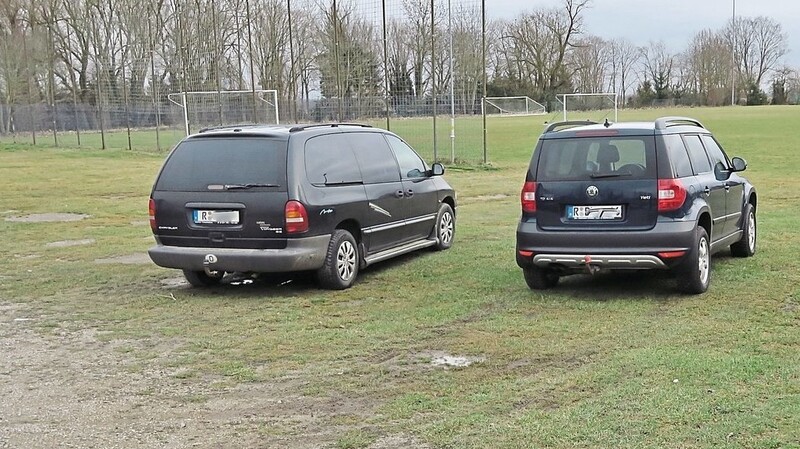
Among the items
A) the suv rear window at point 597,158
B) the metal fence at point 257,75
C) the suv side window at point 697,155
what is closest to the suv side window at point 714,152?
the suv side window at point 697,155

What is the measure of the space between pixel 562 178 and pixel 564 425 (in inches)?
148

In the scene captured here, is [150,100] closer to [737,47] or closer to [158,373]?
[158,373]

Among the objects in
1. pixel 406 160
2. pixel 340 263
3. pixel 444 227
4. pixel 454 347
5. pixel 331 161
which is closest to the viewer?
pixel 454 347

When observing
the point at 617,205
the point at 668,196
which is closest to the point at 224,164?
the point at 617,205

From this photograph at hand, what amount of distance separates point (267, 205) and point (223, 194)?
490 mm

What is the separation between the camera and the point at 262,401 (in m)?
5.57

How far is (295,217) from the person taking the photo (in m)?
8.53

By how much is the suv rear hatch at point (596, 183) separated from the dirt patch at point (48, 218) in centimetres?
1072

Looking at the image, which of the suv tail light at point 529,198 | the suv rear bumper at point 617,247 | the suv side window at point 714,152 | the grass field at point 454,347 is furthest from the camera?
the suv side window at point 714,152

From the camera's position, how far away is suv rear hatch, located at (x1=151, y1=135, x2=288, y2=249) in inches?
337

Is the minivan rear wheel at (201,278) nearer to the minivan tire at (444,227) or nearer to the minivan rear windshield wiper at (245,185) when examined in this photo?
the minivan rear windshield wiper at (245,185)

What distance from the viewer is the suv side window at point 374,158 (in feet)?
32.3

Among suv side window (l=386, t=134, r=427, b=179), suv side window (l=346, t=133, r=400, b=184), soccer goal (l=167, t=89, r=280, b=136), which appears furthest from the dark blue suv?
soccer goal (l=167, t=89, r=280, b=136)

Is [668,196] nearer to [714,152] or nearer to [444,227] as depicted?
[714,152]
